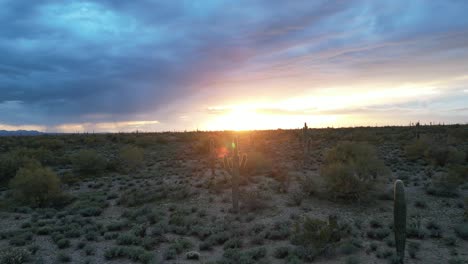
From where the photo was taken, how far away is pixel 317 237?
12.6 m

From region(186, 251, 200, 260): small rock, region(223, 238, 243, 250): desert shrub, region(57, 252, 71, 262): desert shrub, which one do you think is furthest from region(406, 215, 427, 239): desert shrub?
region(57, 252, 71, 262): desert shrub

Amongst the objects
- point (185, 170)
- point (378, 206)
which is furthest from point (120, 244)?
point (185, 170)

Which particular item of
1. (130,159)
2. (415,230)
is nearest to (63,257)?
(415,230)

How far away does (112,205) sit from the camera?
2053 cm

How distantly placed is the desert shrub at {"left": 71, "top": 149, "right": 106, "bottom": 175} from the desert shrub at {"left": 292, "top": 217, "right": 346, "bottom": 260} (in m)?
23.6

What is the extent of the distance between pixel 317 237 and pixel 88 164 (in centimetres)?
2499

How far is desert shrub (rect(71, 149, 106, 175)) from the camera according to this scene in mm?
31234

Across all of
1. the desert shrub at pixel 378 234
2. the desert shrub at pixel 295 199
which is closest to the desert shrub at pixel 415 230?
the desert shrub at pixel 378 234

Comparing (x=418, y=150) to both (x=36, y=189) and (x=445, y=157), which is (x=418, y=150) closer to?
(x=445, y=157)

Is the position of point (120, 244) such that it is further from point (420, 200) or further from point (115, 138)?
point (115, 138)

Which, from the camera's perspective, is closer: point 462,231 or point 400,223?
point 400,223

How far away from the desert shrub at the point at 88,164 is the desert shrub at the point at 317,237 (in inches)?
930

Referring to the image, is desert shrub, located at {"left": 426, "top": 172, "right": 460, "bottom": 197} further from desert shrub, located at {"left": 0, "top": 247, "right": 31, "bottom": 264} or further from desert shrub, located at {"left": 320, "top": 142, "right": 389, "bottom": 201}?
desert shrub, located at {"left": 0, "top": 247, "right": 31, "bottom": 264}

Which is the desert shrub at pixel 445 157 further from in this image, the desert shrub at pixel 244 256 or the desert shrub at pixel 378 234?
the desert shrub at pixel 244 256
